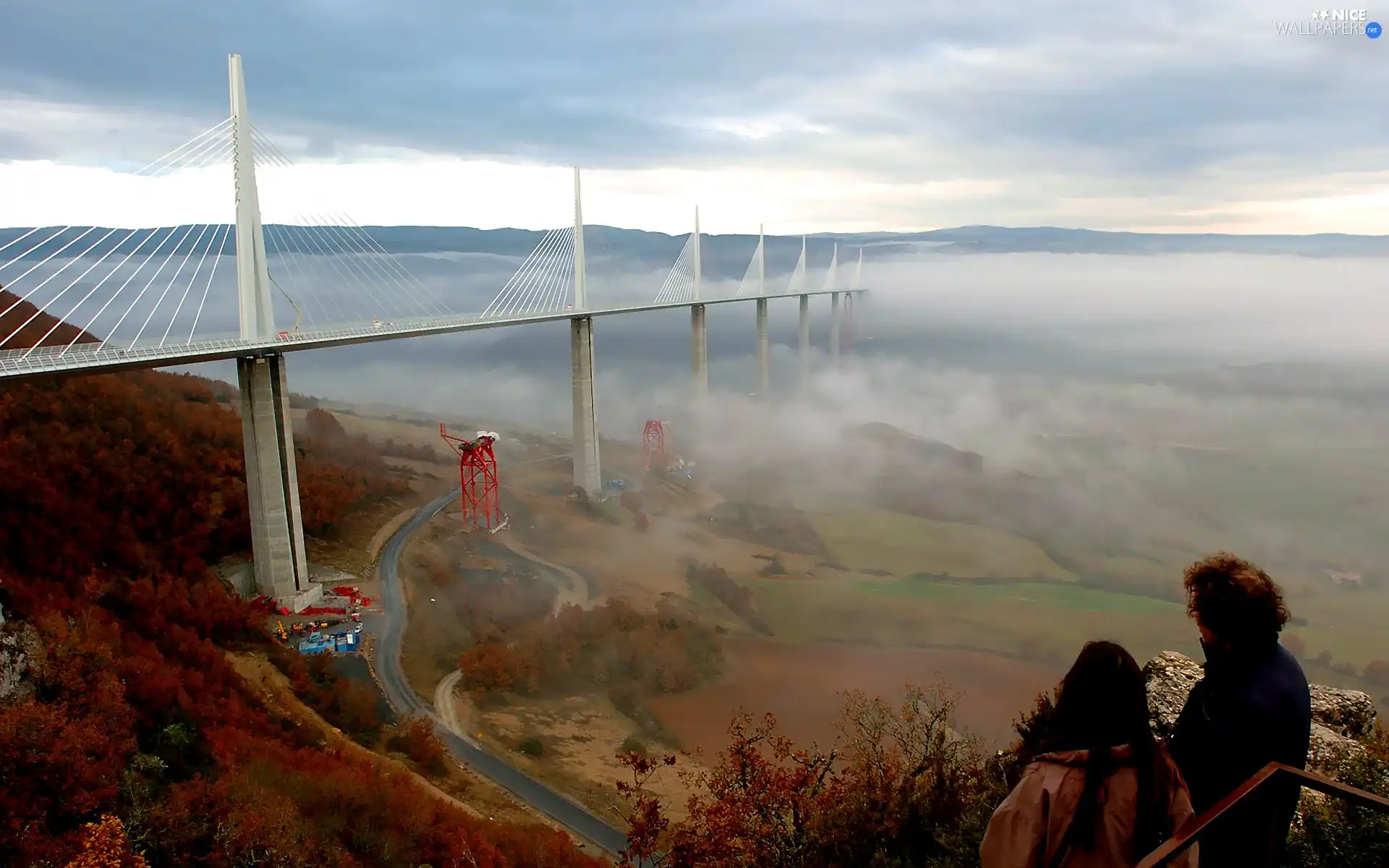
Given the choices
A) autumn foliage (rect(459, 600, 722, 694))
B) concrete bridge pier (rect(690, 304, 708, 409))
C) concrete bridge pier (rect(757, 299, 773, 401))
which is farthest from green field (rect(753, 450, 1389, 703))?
concrete bridge pier (rect(757, 299, 773, 401))

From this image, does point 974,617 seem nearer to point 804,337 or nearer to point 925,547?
point 925,547

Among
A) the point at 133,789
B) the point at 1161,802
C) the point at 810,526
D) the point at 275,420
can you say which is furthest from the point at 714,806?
the point at 810,526

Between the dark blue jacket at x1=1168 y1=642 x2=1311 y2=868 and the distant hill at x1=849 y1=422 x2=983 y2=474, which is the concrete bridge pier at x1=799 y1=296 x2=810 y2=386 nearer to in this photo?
the distant hill at x1=849 y1=422 x2=983 y2=474

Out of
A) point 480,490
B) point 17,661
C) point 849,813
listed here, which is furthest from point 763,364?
point 849,813

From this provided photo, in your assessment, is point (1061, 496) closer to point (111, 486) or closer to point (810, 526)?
point (810, 526)

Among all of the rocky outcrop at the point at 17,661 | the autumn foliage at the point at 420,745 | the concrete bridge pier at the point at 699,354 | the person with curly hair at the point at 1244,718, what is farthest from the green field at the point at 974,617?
the concrete bridge pier at the point at 699,354

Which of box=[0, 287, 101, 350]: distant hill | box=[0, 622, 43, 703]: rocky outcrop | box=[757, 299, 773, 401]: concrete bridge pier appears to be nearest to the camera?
box=[0, 622, 43, 703]: rocky outcrop
